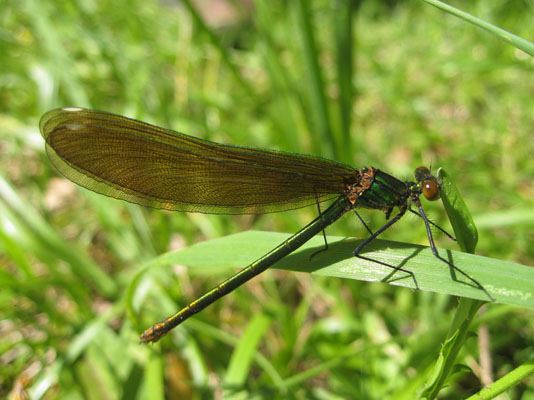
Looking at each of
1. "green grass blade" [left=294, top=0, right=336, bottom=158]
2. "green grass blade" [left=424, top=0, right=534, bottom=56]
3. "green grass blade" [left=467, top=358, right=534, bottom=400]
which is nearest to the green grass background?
"green grass blade" [left=294, top=0, right=336, bottom=158]

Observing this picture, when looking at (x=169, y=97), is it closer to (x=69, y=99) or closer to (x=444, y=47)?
(x=69, y=99)

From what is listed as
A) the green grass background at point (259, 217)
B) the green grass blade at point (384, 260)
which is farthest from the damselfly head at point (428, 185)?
the green grass background at point (259, 217)

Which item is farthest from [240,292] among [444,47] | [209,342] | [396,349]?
[444,47]

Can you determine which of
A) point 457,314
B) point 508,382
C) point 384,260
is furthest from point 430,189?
point 508,382

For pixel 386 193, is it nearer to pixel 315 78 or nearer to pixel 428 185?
pixel 428 185

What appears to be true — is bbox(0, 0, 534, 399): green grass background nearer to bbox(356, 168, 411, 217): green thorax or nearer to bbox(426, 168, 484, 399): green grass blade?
bbox(426, 168, 484, 399): green grass blade

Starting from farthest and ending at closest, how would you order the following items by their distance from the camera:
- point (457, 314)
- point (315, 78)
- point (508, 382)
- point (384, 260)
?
point (315, 78)
point (384, 260)
point (457, 314)
point (508, 382)
